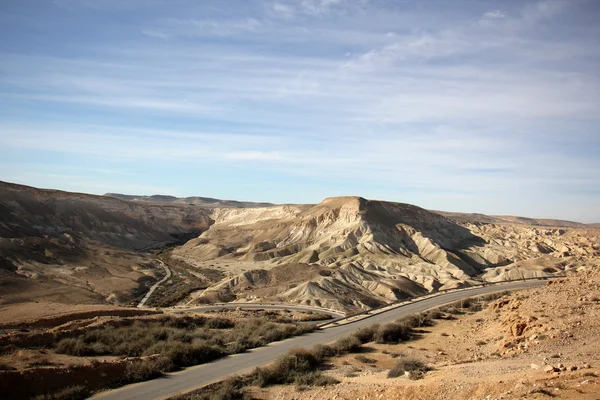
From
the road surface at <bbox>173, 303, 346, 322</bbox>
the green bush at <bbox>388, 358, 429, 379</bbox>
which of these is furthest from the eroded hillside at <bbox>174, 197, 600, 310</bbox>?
the green bush at <bbox>388, 358, 429, 379</bbox>

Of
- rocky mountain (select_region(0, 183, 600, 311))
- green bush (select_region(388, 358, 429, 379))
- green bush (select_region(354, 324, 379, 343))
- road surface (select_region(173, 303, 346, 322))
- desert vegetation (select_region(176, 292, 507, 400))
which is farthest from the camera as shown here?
rocky mountain (select_region(0, 183, 600, 311))

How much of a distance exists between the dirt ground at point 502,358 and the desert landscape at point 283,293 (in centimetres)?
8

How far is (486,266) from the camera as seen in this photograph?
84.4m

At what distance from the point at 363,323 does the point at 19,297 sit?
109 ft

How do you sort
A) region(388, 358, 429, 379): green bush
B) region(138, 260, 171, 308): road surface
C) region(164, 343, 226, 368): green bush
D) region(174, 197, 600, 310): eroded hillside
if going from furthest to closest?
1. region(174, 197, 600, 310): eroded hillside
2. region(138, 260, 171, 308): road surface
3. region(164, 343, 226, 368): green bush
4. region(388, 358, 429, 379): green bush

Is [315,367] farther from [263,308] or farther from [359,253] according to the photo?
[359,253]

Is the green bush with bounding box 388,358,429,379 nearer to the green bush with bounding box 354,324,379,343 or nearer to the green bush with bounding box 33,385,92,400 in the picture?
the green bush with bounding box 354,324,379,343

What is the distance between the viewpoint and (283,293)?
52156mm

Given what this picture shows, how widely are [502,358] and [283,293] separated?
116 feet

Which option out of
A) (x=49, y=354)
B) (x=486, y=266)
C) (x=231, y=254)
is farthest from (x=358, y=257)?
(x=49, y=354)

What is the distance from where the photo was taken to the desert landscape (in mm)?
17031

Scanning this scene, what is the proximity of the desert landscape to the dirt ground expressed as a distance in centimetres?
8

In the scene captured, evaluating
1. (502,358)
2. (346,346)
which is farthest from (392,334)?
(502,358)

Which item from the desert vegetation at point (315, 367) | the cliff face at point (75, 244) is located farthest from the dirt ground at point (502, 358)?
the cliff face at point (75, 244)
